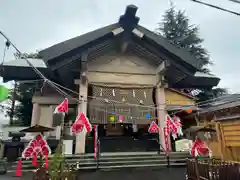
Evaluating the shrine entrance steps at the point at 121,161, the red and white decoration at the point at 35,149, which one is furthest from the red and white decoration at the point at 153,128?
the red and white decoration at the point at 35,149

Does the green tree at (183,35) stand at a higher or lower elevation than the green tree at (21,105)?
higher

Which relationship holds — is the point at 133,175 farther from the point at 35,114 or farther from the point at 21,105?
the point at 21,105

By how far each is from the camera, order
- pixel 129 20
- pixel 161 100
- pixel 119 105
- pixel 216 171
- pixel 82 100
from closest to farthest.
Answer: pixel 216 171 < pixel 82 100 < pixel 129 20 < pixel 119 105 < pixel 161 100

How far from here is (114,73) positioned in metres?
11.4

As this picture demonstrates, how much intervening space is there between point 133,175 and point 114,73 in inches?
241

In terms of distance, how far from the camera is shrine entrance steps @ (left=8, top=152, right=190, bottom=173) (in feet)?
26.5

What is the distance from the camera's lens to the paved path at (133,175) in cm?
671

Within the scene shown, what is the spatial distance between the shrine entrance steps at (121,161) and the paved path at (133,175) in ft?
1.66

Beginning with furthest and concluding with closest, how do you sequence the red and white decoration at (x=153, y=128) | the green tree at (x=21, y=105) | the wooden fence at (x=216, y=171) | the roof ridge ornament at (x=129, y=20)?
the green tree at (x=21, y=105), the red and white decoration at (x=153, y=128), the roof ridge ornament at (x=129, y=20), the wooden fence at (x=216, y=171)

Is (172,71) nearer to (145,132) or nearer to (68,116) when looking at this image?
(145,132)

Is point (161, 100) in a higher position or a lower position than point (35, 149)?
higher

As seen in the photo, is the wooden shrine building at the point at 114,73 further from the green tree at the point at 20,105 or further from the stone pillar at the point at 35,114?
the green tree at the point at 20,105

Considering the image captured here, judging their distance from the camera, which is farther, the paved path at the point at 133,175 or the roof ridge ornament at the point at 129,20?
the roof ridge ornament at the point at 129,20

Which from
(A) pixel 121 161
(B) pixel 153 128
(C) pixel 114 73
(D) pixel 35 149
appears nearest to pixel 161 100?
(B) pixel 153 128
